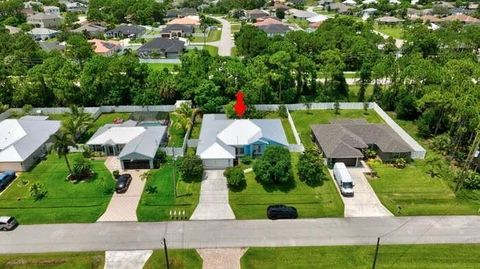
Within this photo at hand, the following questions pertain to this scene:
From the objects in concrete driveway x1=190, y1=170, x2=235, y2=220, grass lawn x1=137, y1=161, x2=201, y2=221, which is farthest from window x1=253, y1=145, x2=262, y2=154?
grass lawn x1=137, y1=161, x2=201, y2=221

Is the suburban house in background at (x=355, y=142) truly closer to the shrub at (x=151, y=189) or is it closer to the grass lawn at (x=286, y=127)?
the grass lawn at (x=286, y=127)

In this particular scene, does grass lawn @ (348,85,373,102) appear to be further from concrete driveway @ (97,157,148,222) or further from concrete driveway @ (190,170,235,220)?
concrete driveway @ (97,157,148,222)

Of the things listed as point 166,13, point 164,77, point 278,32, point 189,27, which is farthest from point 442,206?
point 166,13

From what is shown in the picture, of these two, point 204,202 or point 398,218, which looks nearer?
point 398,218

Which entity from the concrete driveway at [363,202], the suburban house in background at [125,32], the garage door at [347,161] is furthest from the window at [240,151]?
the suburban house in background at [125,32]

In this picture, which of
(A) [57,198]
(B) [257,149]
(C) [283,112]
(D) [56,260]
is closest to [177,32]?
(C) [283,112]

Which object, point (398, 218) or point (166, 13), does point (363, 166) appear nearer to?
point (398, 218)
